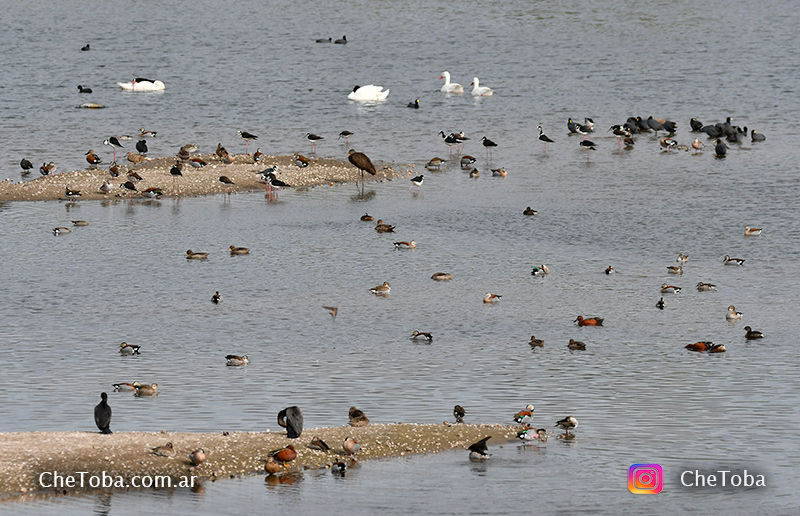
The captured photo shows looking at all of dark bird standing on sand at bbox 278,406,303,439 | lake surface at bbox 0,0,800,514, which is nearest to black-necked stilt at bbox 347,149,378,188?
lake surface at bbox 0,0,800,514

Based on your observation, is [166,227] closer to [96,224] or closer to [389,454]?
[96,224]

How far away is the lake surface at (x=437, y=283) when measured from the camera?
1040 inches

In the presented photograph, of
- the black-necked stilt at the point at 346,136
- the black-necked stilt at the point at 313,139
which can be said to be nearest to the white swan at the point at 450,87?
the black-necked stilt at the point at 346,136

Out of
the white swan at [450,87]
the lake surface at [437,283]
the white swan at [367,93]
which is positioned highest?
the white swan at [450,87]

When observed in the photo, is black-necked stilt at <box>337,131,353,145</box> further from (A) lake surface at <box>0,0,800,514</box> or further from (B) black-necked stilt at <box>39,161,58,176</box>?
(B) black-necked stilt at <box>39,161,58,176</box>

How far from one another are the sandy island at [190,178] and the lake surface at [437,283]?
3.89ft

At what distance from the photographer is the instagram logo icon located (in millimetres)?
24719

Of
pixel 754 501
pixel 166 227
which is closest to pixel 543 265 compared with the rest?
pixel 166 227

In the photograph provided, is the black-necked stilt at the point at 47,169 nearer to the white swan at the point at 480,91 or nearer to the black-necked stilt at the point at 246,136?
the black-necked stilt at the point at 246,136

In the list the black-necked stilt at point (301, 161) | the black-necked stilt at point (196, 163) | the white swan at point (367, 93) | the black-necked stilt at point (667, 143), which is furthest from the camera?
the white swan at point (367, 93)

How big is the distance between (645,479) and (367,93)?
56.3 meters

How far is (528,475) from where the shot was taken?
25219mm

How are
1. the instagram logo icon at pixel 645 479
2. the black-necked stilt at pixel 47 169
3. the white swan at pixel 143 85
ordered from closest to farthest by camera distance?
the instagram logo icon at pixel 645 479 < the black-necked stilt at pixel 47 169 < the white swan at pixel 143 85

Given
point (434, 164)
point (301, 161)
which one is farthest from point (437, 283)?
point (434, 164)
